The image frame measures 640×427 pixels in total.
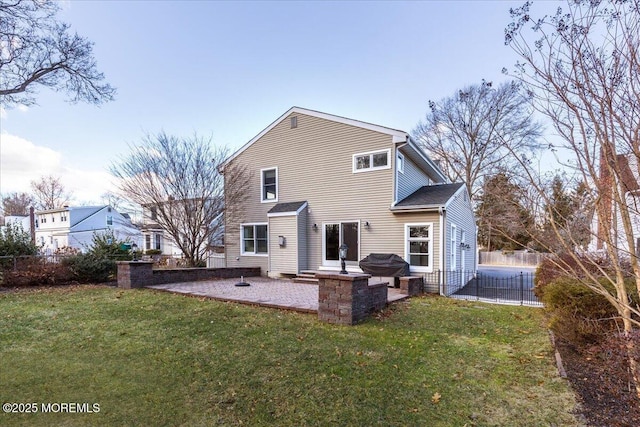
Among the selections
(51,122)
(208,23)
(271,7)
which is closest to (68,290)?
(51,122)

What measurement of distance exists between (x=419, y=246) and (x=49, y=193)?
4925cm

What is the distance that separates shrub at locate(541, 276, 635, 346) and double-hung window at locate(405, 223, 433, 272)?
580 centimetres

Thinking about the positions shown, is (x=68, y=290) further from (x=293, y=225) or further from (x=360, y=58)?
(x=360, y=58)

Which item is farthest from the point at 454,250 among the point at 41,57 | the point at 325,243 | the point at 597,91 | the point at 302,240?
the point at 41,57

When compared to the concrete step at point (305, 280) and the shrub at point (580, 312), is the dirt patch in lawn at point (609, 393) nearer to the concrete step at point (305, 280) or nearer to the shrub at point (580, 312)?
the shrub at point (580, 312)

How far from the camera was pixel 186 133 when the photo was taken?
551 inches

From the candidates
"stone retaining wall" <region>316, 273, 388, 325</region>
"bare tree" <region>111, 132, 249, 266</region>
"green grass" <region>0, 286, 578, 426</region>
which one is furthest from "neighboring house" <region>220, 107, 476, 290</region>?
"stone retaining wall" <region>316, 273, 388, 325</region>

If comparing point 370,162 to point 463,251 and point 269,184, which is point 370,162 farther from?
point 463,251

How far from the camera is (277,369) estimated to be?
13.7 feet

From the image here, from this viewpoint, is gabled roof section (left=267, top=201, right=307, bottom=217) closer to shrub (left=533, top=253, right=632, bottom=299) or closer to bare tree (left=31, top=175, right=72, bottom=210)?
shrub (left=533, top=253, right=632, bottom=299)

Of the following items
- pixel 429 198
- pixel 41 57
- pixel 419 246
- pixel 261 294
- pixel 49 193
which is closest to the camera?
pixel 261 294

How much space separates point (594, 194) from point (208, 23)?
13.3m

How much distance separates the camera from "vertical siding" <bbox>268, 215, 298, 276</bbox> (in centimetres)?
1316

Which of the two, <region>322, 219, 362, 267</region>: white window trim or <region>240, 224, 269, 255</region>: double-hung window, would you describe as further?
<region>240, 224, 269, 255</region>: double-hung window
